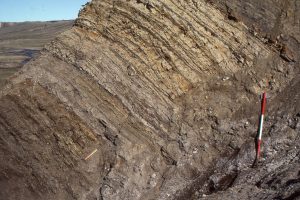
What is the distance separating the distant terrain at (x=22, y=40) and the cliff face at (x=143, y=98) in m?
33.3

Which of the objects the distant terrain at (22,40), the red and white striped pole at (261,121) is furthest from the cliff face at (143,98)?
the distant terrain at (22,40)

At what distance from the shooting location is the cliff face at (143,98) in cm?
1015

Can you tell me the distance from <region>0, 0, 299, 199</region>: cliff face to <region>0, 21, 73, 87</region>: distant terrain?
109ft

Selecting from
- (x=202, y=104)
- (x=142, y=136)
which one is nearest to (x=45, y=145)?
(x=142, y=136)

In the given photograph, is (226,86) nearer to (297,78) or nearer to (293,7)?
(297,78)

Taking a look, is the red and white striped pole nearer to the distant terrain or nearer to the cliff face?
the cliff face

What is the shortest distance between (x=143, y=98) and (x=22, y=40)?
63.2m

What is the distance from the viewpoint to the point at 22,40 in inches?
2736

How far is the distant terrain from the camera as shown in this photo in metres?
51.1

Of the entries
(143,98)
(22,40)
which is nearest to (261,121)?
(143,98)

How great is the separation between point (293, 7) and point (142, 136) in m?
4.78

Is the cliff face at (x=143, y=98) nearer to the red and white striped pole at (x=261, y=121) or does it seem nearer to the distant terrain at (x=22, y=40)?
the red and white striped pole at (x=261, y=121)

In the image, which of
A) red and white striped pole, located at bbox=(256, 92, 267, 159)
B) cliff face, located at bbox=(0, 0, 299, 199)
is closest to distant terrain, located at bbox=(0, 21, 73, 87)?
cliff face, located at bbox=(0, 0, 299, 199)

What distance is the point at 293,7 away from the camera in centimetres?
1037
